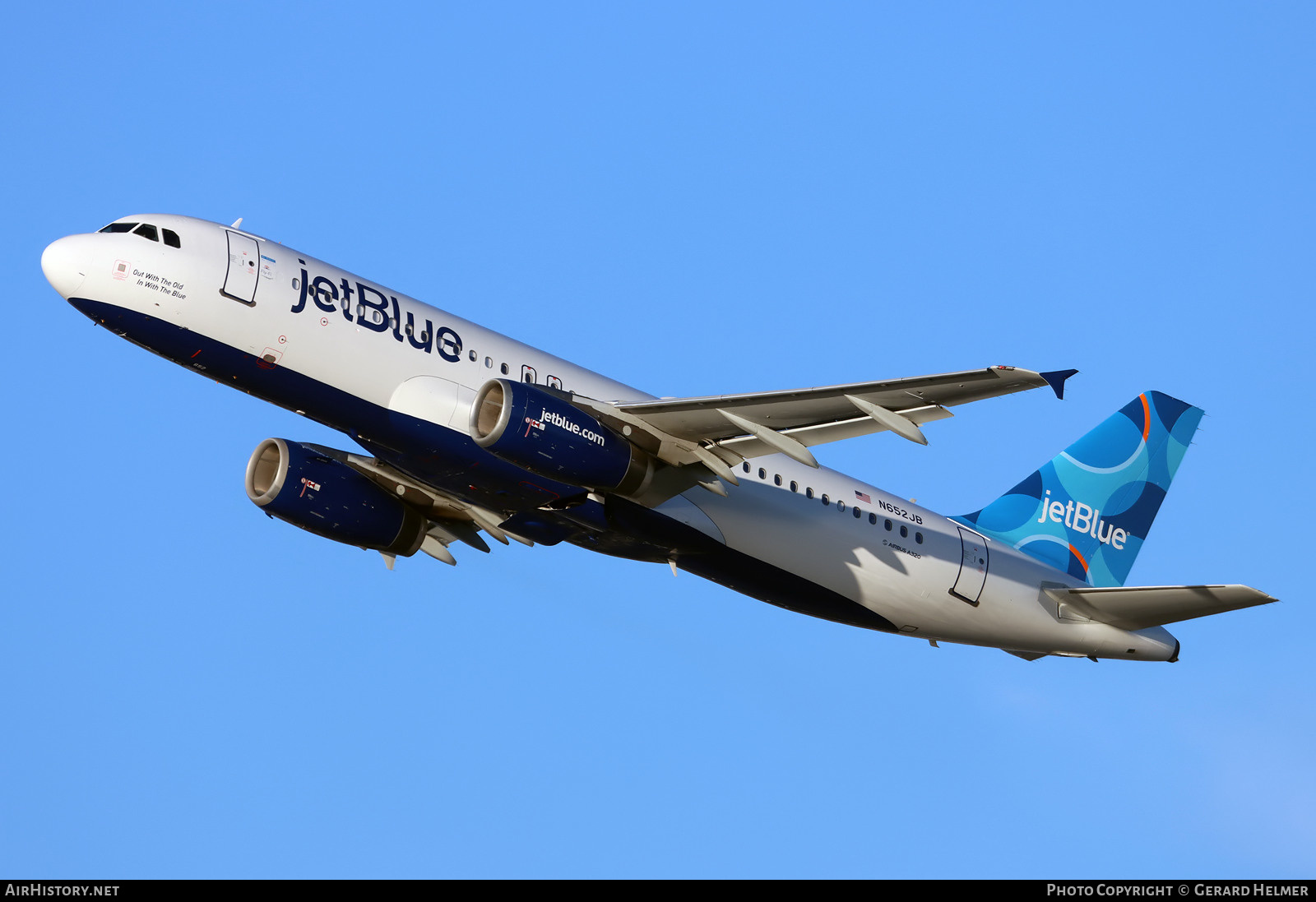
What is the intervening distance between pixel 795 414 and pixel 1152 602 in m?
10.9

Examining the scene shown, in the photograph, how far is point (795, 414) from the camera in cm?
3138

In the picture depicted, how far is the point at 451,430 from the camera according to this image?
3189 cm

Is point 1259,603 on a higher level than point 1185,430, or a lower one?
lower

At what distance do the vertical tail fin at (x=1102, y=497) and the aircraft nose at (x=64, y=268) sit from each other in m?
22.0

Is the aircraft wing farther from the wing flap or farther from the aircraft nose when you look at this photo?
the aircraft nose

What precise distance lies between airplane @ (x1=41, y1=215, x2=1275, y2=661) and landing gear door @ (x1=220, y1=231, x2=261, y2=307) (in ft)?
0.15

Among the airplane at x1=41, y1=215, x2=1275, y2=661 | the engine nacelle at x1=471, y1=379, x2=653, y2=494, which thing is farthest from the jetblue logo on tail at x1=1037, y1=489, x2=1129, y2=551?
the engine nacelle at x1=471, y1=379, x2=653, y2=494

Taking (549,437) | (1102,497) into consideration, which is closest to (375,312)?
(549,437)

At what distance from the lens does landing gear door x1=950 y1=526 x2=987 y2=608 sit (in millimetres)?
37406

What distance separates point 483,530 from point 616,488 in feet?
20.7

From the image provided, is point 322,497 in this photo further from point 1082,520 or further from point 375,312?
point 1082,520

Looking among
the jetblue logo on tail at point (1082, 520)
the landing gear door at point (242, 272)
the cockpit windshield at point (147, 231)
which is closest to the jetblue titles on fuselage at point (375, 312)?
the landing gear door at point (242, 272)

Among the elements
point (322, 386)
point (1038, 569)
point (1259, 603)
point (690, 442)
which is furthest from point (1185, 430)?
point (322, 386)

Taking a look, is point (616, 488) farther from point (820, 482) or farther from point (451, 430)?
point (820, 482)
